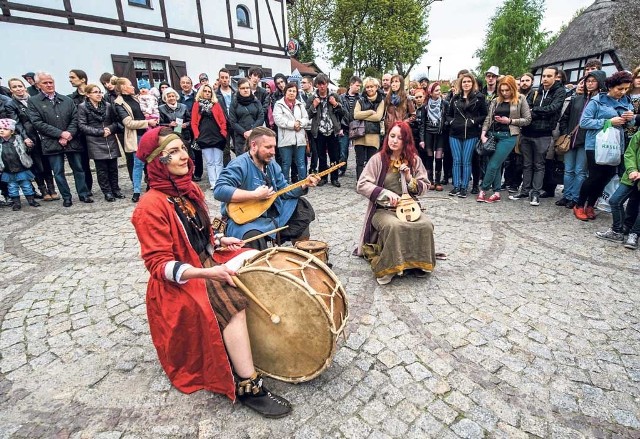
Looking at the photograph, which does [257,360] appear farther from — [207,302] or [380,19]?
[380,19]

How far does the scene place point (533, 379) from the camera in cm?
263

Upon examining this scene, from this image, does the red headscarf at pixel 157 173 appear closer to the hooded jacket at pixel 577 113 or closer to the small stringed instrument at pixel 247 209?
the small stringed instrument at pixel 247 209

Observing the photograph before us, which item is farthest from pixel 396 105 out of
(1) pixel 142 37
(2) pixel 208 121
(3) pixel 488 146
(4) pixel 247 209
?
(1) pixel 142 37

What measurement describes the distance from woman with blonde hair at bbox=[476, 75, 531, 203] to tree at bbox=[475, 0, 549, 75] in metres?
35.6

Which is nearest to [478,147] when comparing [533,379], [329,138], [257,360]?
[329,138]

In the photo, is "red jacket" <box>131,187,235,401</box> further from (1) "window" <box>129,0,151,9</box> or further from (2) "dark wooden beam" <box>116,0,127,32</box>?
(1) "window" <box>129,0,151,9</box>

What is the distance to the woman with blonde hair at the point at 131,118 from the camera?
6871 millimetres

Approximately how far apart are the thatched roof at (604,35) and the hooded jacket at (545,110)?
15272 mm

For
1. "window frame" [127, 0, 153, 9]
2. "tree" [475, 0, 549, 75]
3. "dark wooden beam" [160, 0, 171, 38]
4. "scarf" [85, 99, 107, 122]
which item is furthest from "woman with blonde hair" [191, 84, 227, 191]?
"tree" [475, 0, 549, 75]

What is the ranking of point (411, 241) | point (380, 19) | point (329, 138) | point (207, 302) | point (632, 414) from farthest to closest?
1. point (380, 19)
2. point (329, 138)
3. point (411, 241)
4. point (632, 414)
5. point (207, 302)

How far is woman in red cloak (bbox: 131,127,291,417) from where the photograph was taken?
219 centimetres

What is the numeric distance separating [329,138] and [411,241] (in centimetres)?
473

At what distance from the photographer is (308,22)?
3403 centimetres

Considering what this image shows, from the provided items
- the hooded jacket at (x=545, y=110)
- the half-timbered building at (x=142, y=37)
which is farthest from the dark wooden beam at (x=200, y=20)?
A: the hooded jacket at (x=545, y=110)
